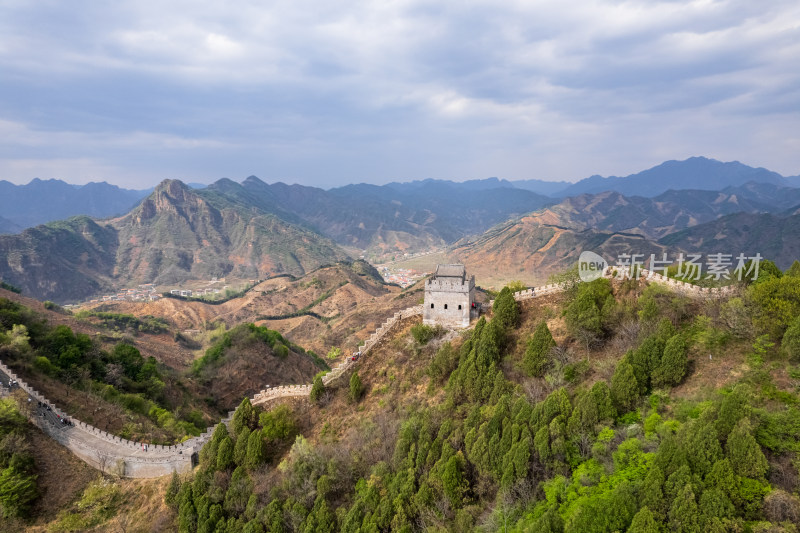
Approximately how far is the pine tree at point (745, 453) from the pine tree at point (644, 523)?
174 inches

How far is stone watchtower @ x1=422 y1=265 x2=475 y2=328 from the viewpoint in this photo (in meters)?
42.2

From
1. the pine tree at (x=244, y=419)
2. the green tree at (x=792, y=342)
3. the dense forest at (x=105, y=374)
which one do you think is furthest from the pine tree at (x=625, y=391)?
the dense forest at (x=105, y=374)

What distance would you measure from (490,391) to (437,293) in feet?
39.9

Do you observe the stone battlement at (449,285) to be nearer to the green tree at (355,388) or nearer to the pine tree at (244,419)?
the green tree at (355,388)

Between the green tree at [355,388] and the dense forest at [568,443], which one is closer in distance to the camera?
the dense forest at [568,443]

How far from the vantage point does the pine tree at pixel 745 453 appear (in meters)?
19.2

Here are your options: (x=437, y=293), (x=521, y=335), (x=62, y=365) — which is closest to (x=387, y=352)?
(x=437, y=293)

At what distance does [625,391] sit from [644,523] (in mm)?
9012

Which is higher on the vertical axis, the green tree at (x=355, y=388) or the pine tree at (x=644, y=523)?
the pine tree at (x=644, y=523)

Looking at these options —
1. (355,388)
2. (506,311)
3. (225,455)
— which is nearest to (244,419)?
(225,455)

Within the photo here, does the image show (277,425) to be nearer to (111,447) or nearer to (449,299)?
(111,447)

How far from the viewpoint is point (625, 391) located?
1047 inches

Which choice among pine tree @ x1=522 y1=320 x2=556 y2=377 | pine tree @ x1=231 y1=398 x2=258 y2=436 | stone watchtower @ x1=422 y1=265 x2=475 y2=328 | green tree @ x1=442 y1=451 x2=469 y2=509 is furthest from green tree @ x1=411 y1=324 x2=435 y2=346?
pine tree @ x1=231 y1=398 x2=258 y2=436

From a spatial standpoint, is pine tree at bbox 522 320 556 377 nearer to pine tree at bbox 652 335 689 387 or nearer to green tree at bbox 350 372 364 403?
pine tree at bbox 652 335 689 387
